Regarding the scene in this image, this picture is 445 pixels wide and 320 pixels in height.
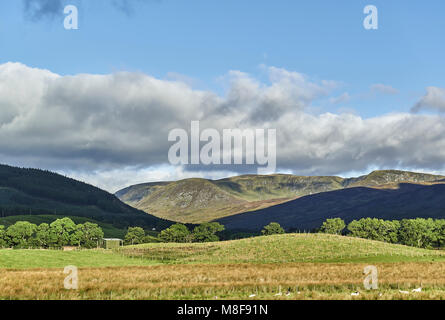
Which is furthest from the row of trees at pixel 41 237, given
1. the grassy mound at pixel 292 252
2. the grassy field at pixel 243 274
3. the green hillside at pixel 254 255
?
the grassy field at pixel 243 274

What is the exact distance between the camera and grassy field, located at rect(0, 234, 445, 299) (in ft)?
100

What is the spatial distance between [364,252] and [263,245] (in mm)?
32949

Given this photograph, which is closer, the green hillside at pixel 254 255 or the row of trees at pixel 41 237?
the green hillside at pixel 254 255

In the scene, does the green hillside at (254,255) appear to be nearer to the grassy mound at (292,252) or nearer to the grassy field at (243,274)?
the grassy mound at (292,252)

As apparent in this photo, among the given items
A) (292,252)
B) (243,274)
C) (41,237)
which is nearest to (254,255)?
(292,252)

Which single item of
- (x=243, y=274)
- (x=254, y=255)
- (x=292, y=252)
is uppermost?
(x=243, y=274)

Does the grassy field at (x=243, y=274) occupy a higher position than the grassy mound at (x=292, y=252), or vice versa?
the grassy field at (x=243, y=274)

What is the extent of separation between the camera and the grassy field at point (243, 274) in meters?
30.5

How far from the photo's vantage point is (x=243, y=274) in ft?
162

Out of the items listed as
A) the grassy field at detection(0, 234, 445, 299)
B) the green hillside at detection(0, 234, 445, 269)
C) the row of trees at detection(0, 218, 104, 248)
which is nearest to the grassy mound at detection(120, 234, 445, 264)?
the green hillside at detection(0, 234, 445, 269)

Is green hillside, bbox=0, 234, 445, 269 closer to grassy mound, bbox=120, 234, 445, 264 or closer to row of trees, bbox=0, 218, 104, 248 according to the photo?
grassy mound, bbox=120, 234, 445, 264

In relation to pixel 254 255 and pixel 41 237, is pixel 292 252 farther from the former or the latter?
pixel 41 237
